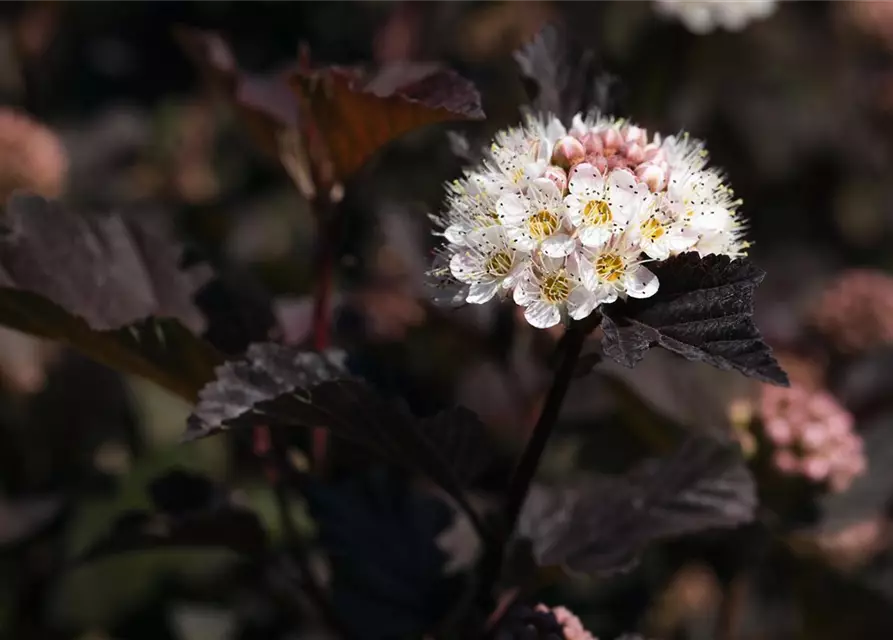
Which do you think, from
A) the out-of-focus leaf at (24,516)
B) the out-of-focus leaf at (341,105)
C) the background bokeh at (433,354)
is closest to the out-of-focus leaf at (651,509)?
the background bokeh at (433,354)

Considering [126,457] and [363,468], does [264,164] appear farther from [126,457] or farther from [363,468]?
[363,468]

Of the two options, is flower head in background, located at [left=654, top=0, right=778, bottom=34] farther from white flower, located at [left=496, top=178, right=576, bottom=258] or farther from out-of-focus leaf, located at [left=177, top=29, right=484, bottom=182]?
white flower, located at [left=496, top=178, right=576, bottom=258]

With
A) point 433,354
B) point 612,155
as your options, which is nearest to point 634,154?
point 612,155

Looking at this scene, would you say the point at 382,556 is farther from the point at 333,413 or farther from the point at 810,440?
the point at 810,440

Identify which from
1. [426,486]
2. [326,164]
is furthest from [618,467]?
[326,164]

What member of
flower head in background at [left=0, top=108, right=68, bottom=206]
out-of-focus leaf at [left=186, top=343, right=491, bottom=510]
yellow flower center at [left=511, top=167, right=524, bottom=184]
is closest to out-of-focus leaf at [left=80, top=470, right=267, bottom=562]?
out-of-focus leaf at [left=186, top=343, right=491, bottom=510]

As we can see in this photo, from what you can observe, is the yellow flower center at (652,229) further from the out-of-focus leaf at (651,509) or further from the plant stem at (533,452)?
the out-of-focus leaf at (651,509)
